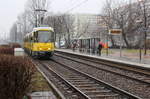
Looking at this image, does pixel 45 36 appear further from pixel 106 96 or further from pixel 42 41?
pixel 106 96

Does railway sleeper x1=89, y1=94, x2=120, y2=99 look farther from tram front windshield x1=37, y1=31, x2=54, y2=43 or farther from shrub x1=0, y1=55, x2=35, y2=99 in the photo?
tram front windshield x1=37, y1=31, x2=54, y2=43

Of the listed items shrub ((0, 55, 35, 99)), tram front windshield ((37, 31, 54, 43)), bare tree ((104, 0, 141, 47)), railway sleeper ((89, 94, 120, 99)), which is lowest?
railway sleeper ((89, 94, 120, 99))

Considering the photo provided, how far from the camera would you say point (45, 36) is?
25156 millimetres

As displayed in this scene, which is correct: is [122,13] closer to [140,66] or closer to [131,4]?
[131,4]

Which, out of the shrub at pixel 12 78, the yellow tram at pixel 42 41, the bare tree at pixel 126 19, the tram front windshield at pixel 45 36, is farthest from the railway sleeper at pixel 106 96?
the bare tree at pixel 126 19

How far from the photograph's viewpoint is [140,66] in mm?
18344

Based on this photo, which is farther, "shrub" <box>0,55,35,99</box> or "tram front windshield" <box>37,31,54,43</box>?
"tram front windshield" <box>37,31,54,43</box>

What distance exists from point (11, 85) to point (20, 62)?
25.5 inches

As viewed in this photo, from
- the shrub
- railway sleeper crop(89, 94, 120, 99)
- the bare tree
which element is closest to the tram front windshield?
A: railway sleeper crop(89, 94, 120, 99)

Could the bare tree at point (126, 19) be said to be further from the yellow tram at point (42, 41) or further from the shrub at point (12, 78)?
the shrub at point (12, 78)

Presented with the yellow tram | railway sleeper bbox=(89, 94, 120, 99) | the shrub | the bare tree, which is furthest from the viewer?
the bare tree

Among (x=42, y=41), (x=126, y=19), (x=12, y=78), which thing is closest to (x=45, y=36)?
(x=42, y=41)

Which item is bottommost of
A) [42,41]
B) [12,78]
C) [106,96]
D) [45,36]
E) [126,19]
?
[106,96]

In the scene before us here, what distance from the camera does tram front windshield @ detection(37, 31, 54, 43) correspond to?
24.9 metres
